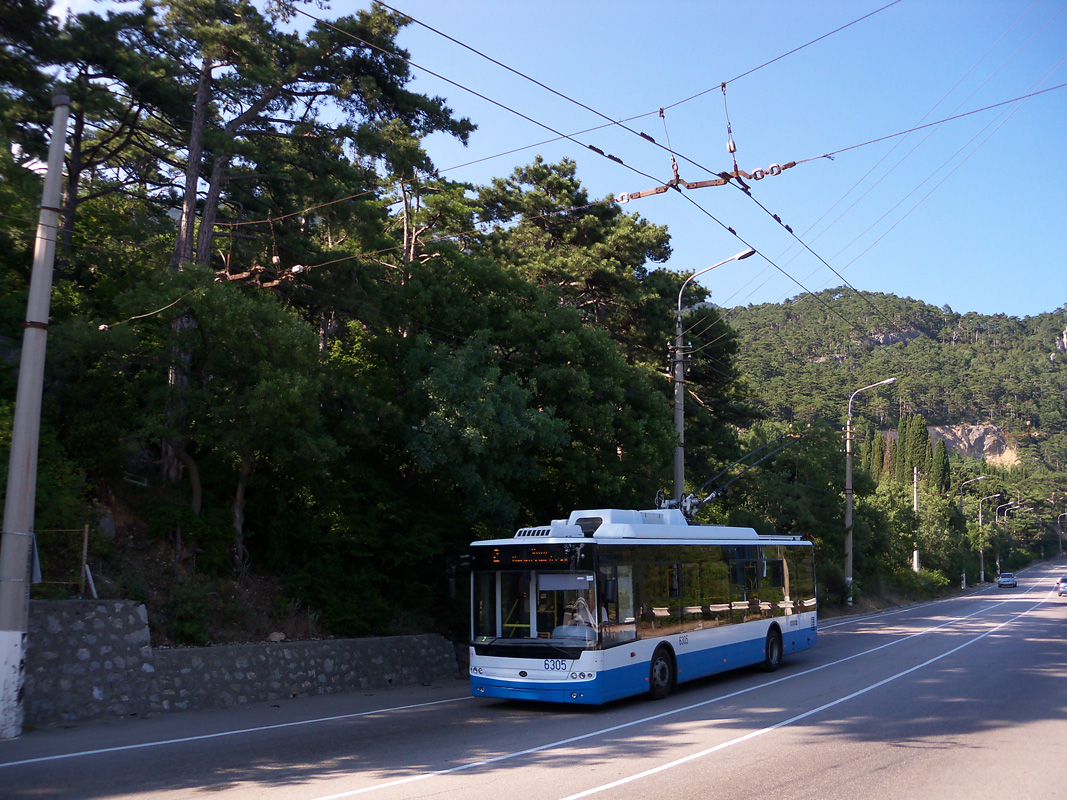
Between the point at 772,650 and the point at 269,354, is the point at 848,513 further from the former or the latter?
the point at 269,354

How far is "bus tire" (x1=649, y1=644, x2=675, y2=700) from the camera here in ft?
47.4

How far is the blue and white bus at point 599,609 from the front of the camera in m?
13.1

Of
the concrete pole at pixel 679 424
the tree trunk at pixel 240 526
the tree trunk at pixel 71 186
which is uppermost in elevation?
the tree trunk at pixel 71 186

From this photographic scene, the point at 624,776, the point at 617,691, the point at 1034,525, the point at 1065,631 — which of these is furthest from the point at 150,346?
the point at 1034,525

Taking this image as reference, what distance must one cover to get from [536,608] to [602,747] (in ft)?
11.1

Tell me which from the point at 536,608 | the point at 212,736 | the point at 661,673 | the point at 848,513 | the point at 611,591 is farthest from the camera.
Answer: the point at 848,513

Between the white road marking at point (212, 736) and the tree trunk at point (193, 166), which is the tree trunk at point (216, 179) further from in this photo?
the white road marking at point (212, 736)

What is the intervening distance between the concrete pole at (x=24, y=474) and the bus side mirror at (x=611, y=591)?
26.3ft

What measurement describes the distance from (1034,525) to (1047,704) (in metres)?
152

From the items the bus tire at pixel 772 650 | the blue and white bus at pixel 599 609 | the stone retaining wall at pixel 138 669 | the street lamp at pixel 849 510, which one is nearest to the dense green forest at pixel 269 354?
the stone retaining wall at pixel 138 669

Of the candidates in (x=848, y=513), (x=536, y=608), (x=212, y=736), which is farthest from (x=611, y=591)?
(x=848, y=513)

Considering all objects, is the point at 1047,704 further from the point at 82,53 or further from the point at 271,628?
the point at 82,53

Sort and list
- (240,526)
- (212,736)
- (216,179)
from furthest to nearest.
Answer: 1. (216,179)
2. (240,526)
3. (212,736)

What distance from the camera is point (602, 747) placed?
10.4 m
